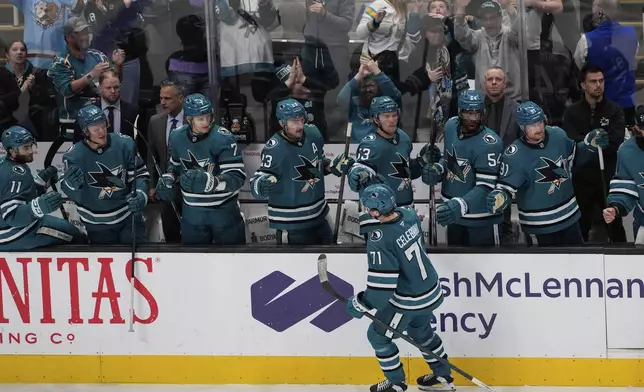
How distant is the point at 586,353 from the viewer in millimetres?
6238

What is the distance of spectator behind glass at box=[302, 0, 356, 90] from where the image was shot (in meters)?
7.40

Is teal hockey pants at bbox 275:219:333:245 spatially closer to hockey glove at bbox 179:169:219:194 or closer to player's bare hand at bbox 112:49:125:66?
hockey glove at bbox 179:169:219:194

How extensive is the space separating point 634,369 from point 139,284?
105 inches

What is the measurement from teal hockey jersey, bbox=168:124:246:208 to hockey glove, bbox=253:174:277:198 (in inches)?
5.3

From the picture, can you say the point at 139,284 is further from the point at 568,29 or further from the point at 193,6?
the point at 568,29

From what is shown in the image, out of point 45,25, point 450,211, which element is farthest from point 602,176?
point 45,25

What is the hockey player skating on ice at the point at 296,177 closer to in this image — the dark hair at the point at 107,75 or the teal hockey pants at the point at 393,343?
the teal hockey pants at the point at 393,343

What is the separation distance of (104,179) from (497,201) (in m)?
2.26

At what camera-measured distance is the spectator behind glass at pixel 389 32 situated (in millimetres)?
7352

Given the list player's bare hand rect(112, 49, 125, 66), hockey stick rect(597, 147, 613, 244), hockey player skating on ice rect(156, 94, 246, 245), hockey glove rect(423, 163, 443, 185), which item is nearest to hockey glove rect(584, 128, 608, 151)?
hockey stick rect(597, 147, 613, 244)

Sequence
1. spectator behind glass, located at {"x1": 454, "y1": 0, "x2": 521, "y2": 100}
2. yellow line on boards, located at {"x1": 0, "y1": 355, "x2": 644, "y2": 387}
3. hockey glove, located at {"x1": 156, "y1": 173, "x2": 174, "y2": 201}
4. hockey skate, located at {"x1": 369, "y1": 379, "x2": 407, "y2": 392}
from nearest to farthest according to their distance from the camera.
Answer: hockey skate, located at {"x1": 369, "y1": 379, "x2": 407, "y2": 392}
yellow line on boards, located at {"x1": 0, "y1": 355, "x2": 644, "y2": 387}
hockey glove, located at {"x1": 156, "y1": 173, "x2": 174, "y2": 201}
spectator behind glass, located at {"x1": 454, "y1": 0, "x2": 521, "y2": 100}

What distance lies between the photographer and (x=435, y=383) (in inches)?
247

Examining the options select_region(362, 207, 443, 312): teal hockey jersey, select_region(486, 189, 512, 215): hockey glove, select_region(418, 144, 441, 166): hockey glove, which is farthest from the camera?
select_region(418, 144, 441, 166): hockey glove

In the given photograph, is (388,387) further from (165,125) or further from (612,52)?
(612,52)
